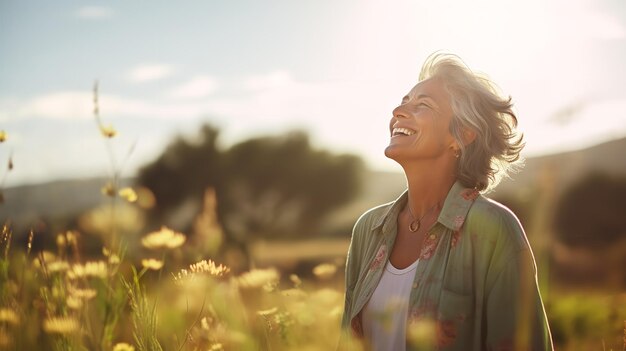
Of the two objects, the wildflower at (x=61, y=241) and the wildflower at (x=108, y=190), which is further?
the wildflower at (x=61, y=241)

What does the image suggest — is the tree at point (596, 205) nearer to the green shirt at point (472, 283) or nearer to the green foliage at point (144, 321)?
the green shirt at point (472, 283)

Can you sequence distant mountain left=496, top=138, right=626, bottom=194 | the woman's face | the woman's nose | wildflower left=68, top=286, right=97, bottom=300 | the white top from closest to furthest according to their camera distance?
1. distant mountain left=496, top=138, right=626, bottom=194
2. wildflower left=68, top=286, right=97, bottom=300
3. the white top
4. the woman's face
5. the woman's nose

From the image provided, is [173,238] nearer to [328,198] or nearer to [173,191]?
[173,191]

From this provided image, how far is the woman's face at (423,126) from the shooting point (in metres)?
2.89

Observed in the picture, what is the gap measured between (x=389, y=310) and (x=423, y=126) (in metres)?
0.84

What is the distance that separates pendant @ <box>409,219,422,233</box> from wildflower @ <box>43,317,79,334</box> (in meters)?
1.49

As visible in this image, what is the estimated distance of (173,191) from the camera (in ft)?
71.5

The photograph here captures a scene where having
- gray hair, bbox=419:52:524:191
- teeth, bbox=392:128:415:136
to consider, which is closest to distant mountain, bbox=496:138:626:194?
gray hair, bbox=419:52:524:191

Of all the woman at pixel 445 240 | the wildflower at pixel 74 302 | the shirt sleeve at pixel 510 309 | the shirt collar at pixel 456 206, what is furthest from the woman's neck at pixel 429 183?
the wildflower at pixel 74 302

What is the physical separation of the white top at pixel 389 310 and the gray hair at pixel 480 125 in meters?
0.55

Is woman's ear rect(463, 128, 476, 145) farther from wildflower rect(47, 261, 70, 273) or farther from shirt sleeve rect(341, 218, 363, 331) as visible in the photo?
wildflower rect(47, 261, 70, 273)

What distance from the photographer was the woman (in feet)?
7.75

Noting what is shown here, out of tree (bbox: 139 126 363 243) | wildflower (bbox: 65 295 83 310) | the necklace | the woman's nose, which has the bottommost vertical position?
tree (bbox: 139 126 363 243)

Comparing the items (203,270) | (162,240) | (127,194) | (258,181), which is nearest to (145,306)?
(203,270)
